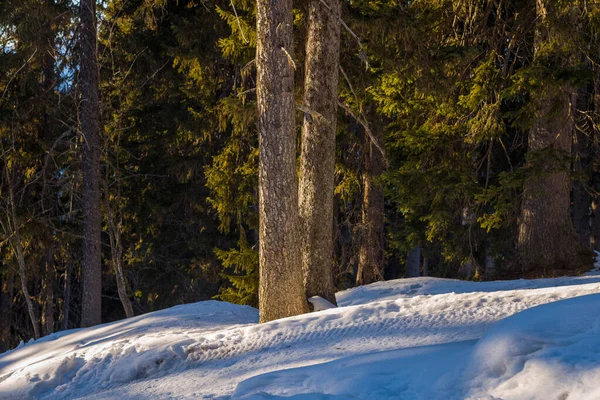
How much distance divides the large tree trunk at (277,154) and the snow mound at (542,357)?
3859 millimetres

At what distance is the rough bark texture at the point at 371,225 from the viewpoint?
47.1 ft

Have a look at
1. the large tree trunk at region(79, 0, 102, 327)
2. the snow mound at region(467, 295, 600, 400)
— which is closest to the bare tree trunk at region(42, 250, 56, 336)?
the large tree trunk at region(79, 0, 102, 327)

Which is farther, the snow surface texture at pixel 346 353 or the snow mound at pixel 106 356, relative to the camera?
the snow mound at pixel 106 356

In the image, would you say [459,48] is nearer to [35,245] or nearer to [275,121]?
[275,121]

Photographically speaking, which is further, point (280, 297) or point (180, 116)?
point (180, 116)

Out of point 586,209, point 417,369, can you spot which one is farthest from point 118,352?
point 586,209

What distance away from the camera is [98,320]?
13836 millimetres

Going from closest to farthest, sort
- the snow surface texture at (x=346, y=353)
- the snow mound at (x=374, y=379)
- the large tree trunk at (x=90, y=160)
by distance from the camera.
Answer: the snow surface texture at (x=346, y=353)
the snow mound at (x=374, y=379)
the large tree trunk at (x=90, y=160)

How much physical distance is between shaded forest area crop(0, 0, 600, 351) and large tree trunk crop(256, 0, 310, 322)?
105 millimetres

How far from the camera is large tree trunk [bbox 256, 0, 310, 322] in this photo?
Result: 26.0ft

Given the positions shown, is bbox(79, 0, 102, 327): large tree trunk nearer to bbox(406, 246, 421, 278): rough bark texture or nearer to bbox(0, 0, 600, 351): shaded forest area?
bbox(0, 0, 600, 351): shaded forest area

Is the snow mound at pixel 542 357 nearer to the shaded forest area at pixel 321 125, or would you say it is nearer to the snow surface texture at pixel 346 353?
the snow surface texture at pixel 346 353

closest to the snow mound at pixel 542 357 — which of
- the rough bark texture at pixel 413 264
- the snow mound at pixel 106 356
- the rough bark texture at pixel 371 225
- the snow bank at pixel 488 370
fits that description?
the snow bank at pixel 488 370

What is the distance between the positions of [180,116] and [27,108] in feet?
13.5
